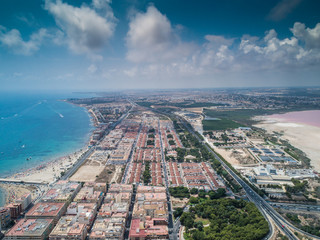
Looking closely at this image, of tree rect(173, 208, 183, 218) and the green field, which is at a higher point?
the green field

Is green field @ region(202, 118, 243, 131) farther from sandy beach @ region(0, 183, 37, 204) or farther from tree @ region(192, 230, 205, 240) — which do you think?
sandy beach @ region(0, 183, 37, 204)

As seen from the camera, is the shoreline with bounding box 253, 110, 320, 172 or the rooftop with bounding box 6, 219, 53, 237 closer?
the rooftop with bounding box 6, 219, 53, 237

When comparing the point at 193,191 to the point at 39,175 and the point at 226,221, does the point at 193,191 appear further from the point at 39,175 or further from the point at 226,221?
the point at 39,175

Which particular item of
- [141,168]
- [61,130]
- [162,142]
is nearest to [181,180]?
[141,168]

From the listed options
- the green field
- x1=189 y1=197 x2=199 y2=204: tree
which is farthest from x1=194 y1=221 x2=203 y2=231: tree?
the green field

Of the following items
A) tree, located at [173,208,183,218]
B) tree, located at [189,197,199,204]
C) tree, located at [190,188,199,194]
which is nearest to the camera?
tree, located at [173,208,183,218]

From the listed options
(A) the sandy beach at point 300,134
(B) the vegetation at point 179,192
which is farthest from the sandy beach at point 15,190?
(A) the sandy beach at point 300,134

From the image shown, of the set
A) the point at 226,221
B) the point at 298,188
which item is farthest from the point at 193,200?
the point at 298,188

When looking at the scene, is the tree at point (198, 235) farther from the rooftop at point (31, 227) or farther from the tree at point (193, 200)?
the rooftop at point (31, 227)
